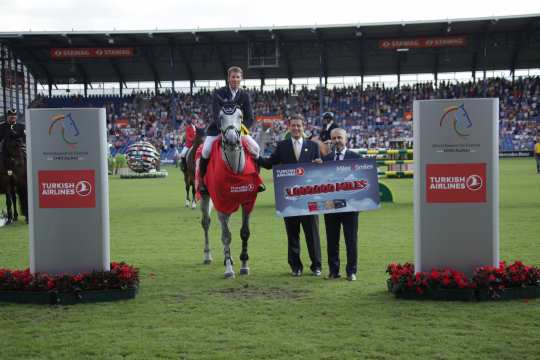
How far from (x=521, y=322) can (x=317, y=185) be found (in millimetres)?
3230

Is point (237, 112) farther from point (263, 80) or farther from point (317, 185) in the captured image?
point (263, 80)

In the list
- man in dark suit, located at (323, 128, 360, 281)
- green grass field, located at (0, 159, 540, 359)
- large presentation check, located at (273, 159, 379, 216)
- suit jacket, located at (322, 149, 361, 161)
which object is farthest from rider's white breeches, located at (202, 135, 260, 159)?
green grass field, located at (0, 159, 540, 359)

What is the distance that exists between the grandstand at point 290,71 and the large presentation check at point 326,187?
3942cm

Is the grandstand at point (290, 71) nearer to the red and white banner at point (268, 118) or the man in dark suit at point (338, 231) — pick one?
the red and white banner at point (268, 118)

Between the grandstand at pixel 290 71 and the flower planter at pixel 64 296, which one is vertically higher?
the grandstand at pixel 290 71

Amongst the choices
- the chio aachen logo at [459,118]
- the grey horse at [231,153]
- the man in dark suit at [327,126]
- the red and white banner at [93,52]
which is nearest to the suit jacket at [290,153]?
the grey horse at [231,153]

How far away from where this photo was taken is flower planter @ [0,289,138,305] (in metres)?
6.75

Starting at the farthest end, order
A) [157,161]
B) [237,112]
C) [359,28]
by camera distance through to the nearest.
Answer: [359,28] < [157,161] < [237,112]

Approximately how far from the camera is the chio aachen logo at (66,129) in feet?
22.9

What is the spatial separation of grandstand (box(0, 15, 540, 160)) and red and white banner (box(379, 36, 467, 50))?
0.08 m

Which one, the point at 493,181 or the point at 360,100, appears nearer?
the point at 493,181

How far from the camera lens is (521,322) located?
5.64 m

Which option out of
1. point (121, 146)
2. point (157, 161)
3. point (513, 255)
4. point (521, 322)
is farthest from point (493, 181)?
point (121, 146)

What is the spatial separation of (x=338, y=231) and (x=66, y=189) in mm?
3360
